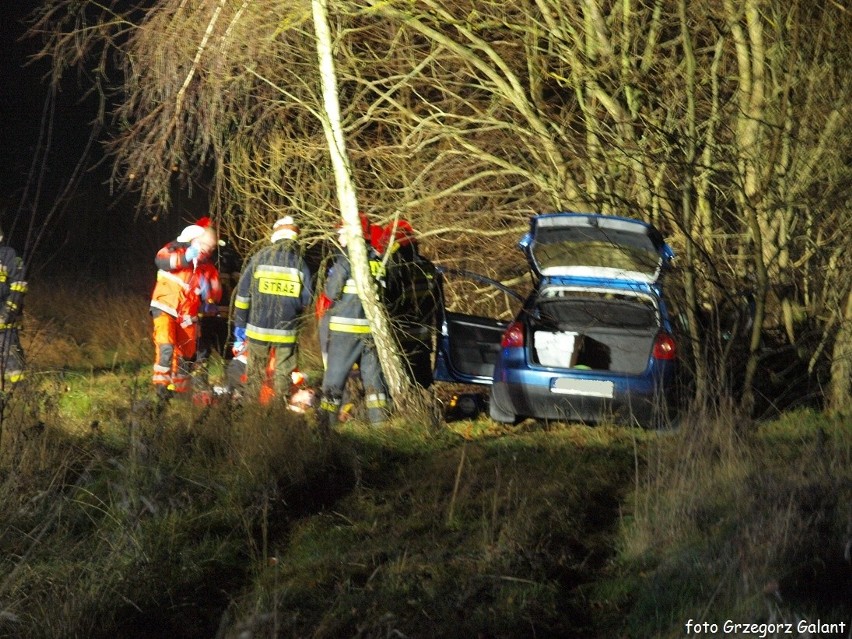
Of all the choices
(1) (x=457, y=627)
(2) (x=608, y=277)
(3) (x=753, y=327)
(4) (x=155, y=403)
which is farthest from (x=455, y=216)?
(1) (x=457, y=627)

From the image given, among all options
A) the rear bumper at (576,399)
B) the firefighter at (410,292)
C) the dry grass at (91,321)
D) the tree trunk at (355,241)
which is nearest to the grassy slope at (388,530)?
the rear bumper at (576,399)

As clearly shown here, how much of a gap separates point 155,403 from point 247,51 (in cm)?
312

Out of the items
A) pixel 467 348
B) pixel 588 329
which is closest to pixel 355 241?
pixel 467 348

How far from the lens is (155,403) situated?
23.3ft

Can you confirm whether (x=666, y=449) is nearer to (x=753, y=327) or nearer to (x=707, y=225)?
(x=753, y=327)

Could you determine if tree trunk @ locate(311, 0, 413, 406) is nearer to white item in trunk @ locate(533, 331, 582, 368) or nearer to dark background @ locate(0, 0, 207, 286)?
white item in trunk @ locate(533, 331, 582, 368)

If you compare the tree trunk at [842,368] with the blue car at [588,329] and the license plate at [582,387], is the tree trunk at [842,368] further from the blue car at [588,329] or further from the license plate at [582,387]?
the license plate at [582,387]

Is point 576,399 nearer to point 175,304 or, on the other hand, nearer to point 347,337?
point 347,337

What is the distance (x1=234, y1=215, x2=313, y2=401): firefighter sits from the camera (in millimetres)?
9500

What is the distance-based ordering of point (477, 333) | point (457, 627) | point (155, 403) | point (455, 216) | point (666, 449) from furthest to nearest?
point (455, 216)
point (477, 333)
point (155, 403)
point (666, 449)
point (457, 627)

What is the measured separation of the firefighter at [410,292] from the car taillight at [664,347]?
5.74ft

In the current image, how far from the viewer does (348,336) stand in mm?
9266

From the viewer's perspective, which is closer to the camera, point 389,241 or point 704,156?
point 389,241

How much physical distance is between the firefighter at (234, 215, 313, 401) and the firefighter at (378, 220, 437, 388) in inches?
28.8
